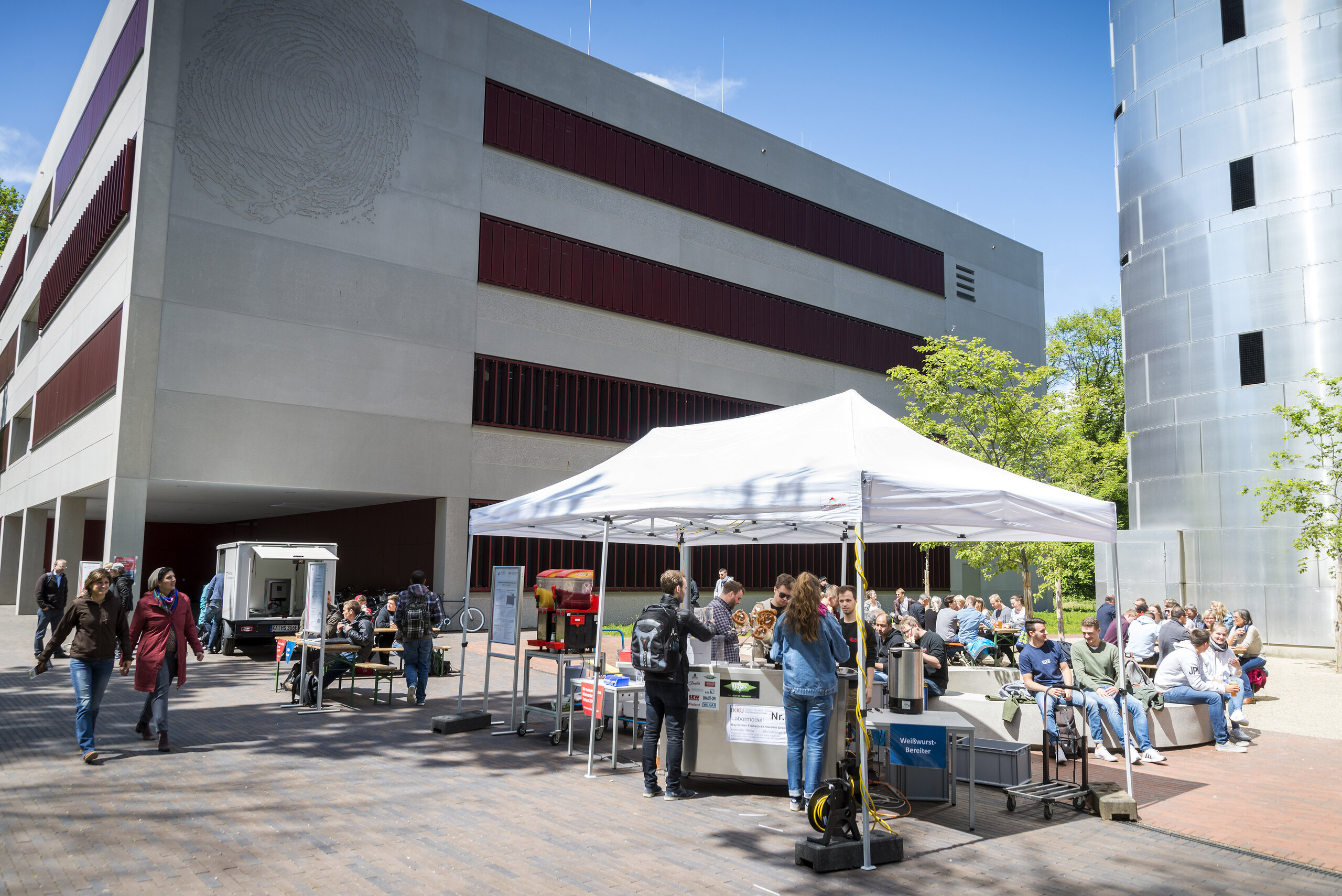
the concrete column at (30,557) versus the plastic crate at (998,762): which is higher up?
the concrete column at (30,557)

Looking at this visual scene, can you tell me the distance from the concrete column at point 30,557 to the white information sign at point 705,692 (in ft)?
101

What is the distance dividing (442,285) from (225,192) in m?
5.83

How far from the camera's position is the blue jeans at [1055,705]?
9281 mm

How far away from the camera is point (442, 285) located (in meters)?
26.2

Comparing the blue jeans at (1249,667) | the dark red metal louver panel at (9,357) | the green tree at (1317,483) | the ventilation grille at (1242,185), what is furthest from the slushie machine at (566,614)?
the dark red metal louver panel at (9,357)

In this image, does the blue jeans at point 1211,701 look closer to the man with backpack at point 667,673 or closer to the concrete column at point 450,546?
the man with backpack at point 667,673

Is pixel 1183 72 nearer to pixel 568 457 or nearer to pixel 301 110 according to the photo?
pixel 568 457

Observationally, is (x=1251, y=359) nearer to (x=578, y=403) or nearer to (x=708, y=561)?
(x=708, y=561)

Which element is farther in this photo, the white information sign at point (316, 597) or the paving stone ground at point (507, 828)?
the white information sign at point (316, 597)

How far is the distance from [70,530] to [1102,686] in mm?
28863

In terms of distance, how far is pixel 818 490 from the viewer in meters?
7.33

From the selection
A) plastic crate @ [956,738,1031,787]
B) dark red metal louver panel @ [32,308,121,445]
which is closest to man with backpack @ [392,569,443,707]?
plastic crate @ [956,738,1031,787]

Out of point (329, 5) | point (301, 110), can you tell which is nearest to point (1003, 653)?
point (301, 110)

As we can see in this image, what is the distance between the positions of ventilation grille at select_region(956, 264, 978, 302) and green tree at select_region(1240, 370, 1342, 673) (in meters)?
21.7
